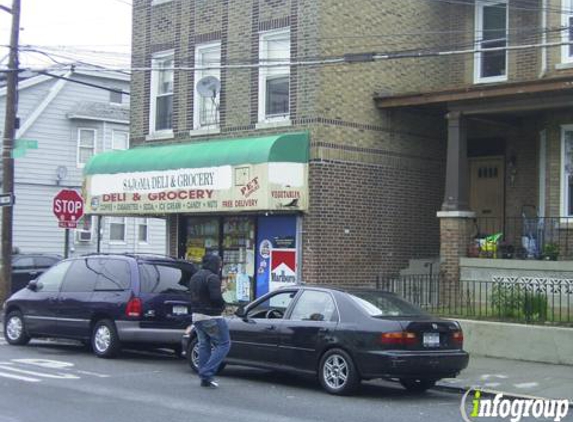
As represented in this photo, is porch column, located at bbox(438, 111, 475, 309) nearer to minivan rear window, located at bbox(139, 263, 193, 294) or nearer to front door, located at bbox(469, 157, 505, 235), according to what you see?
front door, located at bbox(469, 157, 505, 235)

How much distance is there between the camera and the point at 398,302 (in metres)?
12.3

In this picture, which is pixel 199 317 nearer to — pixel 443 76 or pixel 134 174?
pixel 134 174

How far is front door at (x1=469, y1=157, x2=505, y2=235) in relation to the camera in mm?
21266

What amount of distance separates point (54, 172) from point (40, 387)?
79.0ft

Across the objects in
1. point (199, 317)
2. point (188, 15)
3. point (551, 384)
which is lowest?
point (551, 384)

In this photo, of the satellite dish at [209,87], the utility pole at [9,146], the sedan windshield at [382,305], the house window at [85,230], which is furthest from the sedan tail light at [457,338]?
the house window at [85,230]

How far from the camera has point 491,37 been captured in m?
21.1

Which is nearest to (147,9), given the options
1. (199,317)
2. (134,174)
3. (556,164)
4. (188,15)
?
(188,15)

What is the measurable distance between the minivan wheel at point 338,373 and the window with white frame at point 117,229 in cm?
2541

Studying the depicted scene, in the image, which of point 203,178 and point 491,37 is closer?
point 203,178

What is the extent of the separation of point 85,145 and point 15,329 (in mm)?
19553

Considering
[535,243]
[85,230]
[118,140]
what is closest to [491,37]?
[535,243]

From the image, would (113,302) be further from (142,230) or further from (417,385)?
(142,230)

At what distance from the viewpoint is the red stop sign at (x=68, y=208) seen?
21422mm
